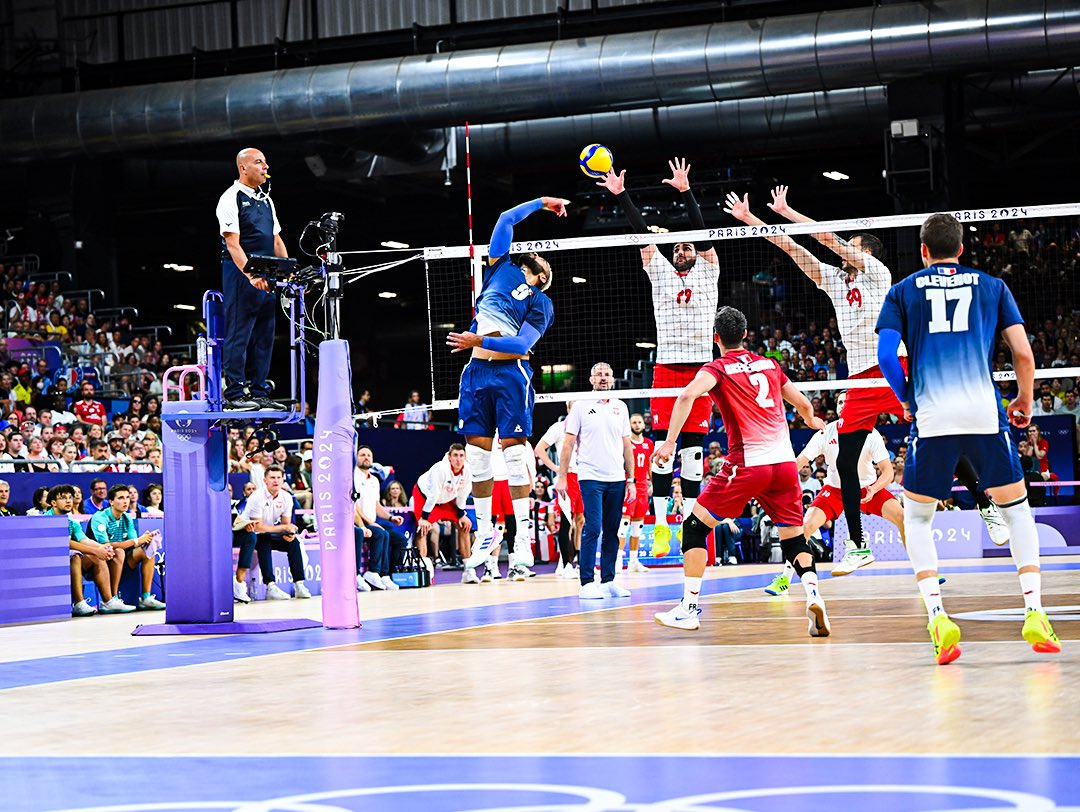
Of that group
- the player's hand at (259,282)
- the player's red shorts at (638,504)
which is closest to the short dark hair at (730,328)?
the player's hand at (259,282)

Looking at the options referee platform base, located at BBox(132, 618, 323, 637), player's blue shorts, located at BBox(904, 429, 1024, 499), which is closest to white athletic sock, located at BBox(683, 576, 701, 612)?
player's blue shorts, located at BBox(904, 429, 1024, 499)

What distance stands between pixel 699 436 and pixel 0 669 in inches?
262

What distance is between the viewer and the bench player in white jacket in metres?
18.0

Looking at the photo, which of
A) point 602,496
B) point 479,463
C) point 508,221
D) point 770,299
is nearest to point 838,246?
point 602,496

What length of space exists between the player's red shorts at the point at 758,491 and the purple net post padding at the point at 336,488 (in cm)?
234

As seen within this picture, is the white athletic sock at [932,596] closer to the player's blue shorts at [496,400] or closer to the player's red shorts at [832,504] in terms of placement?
the player's blue shorts at [496,400]

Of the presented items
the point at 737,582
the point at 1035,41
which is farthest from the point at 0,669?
the point at 1035,41

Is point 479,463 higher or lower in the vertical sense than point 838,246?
lower

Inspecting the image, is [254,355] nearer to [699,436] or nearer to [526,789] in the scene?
[699,436]

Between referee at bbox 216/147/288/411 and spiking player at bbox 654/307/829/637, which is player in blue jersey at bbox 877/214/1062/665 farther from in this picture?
referee at bbox 216/147/288/411

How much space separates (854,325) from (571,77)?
34.9 feet

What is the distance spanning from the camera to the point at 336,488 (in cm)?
877

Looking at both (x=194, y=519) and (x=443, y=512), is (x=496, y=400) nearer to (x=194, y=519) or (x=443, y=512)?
(x=194, y=519)

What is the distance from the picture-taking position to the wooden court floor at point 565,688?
3.98m
